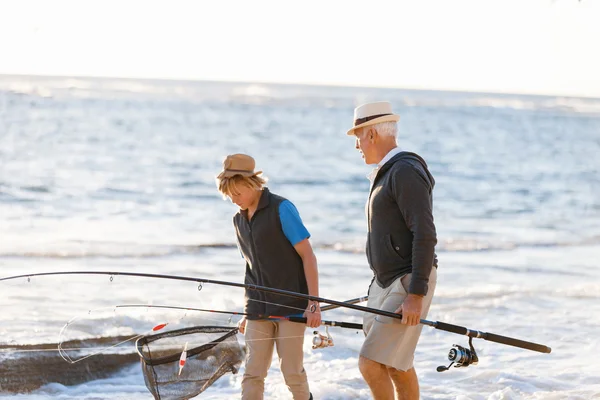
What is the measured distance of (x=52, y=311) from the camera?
25.5 feet

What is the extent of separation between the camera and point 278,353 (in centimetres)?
457

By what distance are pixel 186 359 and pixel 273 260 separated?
0.65 meters

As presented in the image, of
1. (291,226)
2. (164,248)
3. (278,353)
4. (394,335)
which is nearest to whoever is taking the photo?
(394,335)

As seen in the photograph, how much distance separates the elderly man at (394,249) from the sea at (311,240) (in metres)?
1.06

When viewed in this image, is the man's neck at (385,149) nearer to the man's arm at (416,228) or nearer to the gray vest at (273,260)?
the man's arm at (416,228)

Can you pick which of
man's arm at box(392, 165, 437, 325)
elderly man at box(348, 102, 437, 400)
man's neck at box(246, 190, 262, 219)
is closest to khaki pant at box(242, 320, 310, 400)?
elderly man at box(348, 102, 437, 400)

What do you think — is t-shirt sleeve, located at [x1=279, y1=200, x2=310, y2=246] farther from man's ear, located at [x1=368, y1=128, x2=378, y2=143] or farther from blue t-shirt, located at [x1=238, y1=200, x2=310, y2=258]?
man's ear, located at [x1=368, y1=128, x2=378, y2=143]

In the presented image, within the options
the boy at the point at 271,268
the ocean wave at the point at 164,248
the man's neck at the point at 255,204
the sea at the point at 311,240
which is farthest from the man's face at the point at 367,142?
the ocean wave at the point at 164,248

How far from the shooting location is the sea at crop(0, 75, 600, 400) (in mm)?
6590

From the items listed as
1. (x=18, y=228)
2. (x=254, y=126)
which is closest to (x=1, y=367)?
(x=18, y=228)

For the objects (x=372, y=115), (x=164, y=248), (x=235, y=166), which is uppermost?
(x=372, y=115)

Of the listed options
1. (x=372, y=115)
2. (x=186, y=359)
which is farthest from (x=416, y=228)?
(x=186, y=359)

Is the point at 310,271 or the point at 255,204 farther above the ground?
the point at 255,204

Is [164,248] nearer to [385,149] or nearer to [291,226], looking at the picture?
[291,226]
